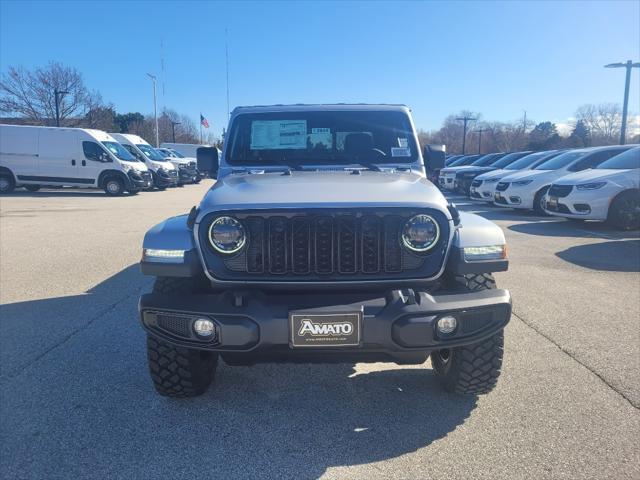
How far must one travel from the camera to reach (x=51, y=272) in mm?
6617

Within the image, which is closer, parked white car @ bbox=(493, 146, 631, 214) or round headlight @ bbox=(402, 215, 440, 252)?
round headlight @ bbox=(402, 215, 440, 252)

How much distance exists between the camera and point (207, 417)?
9.95 feet

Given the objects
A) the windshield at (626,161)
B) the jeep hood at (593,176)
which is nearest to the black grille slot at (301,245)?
the jeep hood at (593,176)

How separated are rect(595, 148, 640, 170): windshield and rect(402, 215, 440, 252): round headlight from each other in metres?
9.09

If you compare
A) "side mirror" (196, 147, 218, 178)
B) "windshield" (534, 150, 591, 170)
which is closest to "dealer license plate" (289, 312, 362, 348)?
"side mirror" (196, 147, 218, 178)

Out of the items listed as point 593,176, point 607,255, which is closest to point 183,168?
point 593,176

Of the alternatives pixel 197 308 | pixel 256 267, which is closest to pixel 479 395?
pixel 256 267

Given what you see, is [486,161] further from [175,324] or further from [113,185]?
[175,324]

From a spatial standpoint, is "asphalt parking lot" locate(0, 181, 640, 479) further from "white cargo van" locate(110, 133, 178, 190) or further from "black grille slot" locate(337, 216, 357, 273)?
"white cargo van" locate(110, 133, 178, 190)

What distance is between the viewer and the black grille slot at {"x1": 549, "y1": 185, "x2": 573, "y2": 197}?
10.1m

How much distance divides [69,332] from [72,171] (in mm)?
16140

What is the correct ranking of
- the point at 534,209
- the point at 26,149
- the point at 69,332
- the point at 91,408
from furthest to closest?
the point at 26,149
the point at 534,209
the point at 69,332
the point at 91,408

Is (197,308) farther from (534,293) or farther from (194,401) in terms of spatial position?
(534,293)

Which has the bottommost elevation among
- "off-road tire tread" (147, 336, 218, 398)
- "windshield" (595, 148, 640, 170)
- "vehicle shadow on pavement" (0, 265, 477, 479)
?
"vehicle shadow on pavement" (0, 265, 477, 479)
